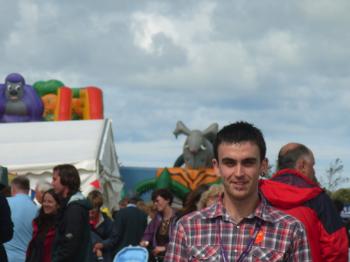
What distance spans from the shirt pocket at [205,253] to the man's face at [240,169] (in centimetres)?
19

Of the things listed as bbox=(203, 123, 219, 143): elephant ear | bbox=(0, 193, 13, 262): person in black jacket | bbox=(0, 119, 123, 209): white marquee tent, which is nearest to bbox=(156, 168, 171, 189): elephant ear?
bbox=(203, 123, 219, 143): elephant ear

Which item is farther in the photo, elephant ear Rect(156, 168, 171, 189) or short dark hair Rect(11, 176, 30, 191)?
elephant ear Rect(156, 168, 171, 189)

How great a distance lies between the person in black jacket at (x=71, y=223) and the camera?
21.7ft

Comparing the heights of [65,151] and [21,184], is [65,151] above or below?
above

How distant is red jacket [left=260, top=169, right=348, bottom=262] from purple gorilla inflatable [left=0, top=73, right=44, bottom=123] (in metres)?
24.1

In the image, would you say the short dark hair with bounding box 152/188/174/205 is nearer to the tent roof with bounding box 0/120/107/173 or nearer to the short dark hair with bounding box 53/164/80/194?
the short dark hair with bounding box 53/164/80/194

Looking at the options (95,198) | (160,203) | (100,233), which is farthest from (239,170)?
(100,233)

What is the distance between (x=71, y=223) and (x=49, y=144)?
47.7 ft

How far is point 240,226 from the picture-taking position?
10.1ft

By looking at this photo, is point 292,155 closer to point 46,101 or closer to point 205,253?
point 205,253

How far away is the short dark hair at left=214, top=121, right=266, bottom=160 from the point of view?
3129 mm

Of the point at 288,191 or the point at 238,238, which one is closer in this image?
the point at 238,238

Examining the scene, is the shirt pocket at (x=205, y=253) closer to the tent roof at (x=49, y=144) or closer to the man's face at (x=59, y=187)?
the man's face at (x=59, y=187)

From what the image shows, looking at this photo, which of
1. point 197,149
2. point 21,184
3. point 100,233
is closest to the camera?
point 21,184
